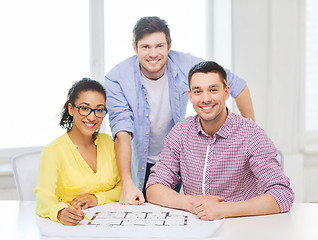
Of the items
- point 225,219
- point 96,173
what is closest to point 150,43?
point 96,173

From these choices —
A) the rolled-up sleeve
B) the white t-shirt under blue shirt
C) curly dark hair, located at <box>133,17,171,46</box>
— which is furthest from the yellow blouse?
curly dark hair, located at <box>133,17,171,46</box>

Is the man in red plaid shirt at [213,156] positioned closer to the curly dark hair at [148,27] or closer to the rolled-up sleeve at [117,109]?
the rolled-up sleeve at [117,109]

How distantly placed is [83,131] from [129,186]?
0.99 feet

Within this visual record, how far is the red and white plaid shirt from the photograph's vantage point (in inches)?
70.4

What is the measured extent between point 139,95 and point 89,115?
1.44 ft

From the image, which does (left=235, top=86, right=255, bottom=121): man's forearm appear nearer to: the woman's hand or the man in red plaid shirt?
the man in red plaid shirt

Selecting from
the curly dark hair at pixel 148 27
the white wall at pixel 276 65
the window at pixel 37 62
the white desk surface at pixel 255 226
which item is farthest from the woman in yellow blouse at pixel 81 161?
the white wall at pixel 276 65

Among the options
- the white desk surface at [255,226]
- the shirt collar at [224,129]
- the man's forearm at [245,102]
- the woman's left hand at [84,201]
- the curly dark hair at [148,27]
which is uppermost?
the curly dark hair at [148,27]

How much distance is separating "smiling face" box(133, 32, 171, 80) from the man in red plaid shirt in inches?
12.0

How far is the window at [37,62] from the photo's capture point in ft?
10.3

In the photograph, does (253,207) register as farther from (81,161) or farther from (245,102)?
(245,102)

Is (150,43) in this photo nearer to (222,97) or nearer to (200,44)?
(222,97)

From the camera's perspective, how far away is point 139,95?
2.27 metres

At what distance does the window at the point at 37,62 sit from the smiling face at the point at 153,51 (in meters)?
1.19
